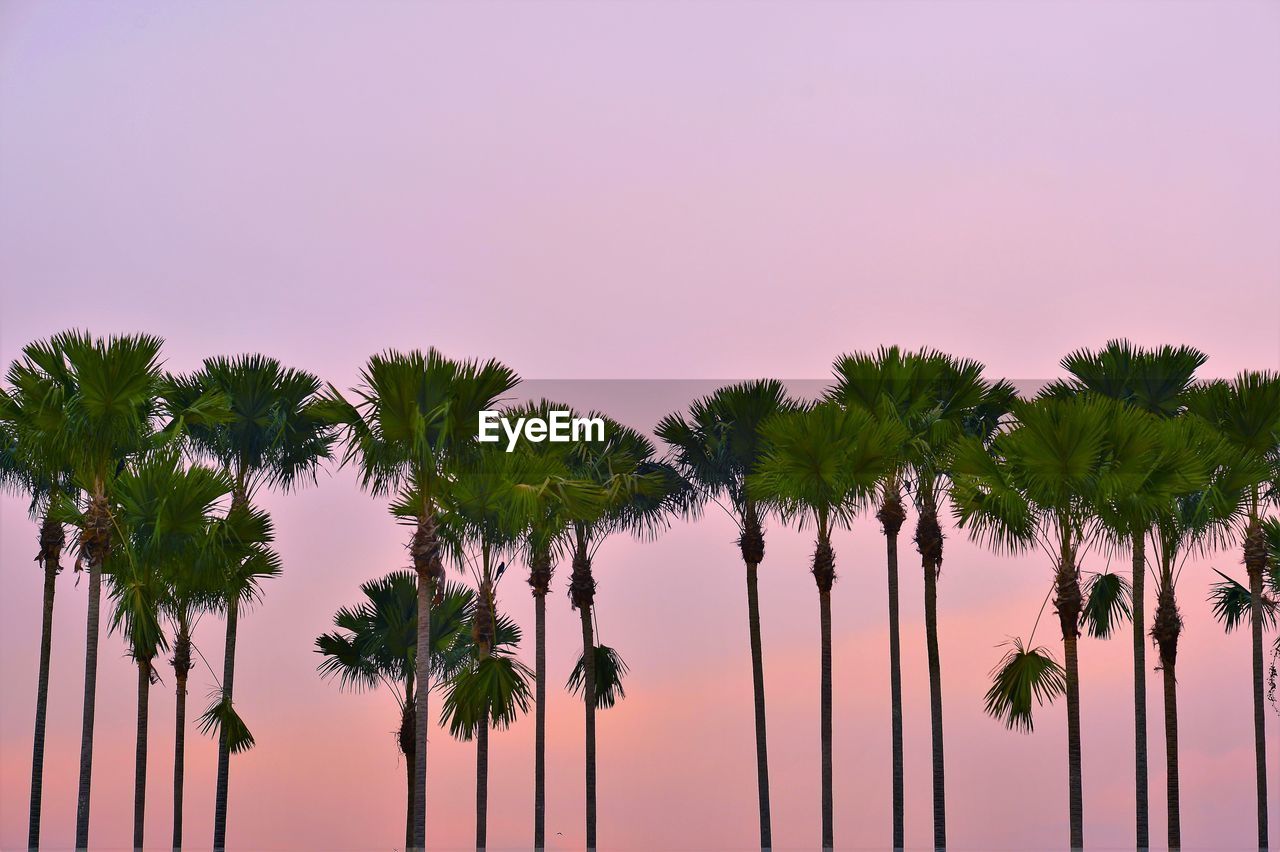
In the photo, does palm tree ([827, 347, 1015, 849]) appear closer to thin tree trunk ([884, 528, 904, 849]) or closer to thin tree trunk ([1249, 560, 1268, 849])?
thin tree trunk ([884, 528, 904, 849])

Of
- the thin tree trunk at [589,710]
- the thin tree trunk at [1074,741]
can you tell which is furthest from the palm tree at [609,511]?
the thin tree trunk at [1074,741]

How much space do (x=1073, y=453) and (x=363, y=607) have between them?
54.0ft

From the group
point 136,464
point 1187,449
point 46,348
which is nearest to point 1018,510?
point 1187,449

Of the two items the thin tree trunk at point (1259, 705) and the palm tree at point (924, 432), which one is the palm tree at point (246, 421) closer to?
the palm tree at point (924, 432)

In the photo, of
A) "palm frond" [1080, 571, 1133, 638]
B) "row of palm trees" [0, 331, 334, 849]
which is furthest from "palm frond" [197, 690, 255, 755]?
"palm frond" [1080, 571, 1133, 638]

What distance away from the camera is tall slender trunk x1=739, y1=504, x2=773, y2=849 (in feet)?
106

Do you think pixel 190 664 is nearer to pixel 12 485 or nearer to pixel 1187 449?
pixel 12 485

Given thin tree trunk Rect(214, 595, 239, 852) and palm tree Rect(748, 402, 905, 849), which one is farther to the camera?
thin tree trunk Rect(214, 595, 239, 852)

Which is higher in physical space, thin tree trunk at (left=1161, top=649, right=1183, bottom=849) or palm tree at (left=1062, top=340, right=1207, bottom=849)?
palm tree at (left=1062, top=340, right=1207, bottom=849)

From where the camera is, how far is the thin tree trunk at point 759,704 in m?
32.4

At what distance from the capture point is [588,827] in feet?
107

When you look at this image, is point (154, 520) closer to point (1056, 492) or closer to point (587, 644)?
point (587, 644)

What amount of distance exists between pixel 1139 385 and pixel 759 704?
10.4 metres

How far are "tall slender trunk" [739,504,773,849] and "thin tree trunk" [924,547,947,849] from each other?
3.56 m
